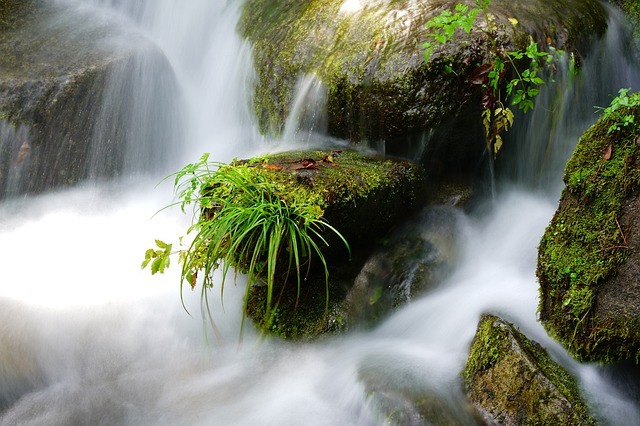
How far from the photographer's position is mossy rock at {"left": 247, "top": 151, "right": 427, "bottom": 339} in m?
3.45

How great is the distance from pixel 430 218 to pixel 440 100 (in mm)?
853

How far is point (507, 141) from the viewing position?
4.36 meters

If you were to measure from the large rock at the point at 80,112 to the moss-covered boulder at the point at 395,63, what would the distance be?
4.17ft

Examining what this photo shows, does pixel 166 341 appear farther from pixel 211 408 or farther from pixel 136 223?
pixel 136 223

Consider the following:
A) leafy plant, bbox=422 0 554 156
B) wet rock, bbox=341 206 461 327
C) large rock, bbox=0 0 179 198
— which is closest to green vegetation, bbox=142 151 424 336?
wet rock, bbox=341 206 461 327

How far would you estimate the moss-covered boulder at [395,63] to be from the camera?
3977mm

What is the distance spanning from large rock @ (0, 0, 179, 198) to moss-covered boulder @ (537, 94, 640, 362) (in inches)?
149

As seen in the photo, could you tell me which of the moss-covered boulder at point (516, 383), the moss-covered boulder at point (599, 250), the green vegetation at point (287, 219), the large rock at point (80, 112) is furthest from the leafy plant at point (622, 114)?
the large rock at point (80, 112)

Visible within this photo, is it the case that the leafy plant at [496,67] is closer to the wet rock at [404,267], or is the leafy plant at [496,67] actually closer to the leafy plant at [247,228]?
the wet rock at [404,267]

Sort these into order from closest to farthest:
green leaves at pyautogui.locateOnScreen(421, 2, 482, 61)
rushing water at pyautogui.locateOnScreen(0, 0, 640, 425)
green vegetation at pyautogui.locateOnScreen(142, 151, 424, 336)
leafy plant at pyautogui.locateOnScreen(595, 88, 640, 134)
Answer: leafy plant at pyautogui.locateOnScreen(595, 88, 640, 134), rushing water at pyautogui.locateOnScreen(0, 0, 640, 425), green vegetation at pyautogui.locateOnScreen(142, 151, 424, 336), green leaves at pyautogui.locateOnScreen(421, 2, 482, 61)

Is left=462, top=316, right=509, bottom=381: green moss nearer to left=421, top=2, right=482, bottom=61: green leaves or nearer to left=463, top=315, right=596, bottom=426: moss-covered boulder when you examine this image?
left=463, top=315, right=596, bottom=426: moss-covered boulder

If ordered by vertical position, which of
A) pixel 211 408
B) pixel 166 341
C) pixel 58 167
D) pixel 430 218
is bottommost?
pixel 211 408

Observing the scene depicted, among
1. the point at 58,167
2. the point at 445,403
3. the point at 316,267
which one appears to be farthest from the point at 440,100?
the point at 58,167

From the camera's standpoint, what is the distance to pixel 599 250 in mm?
2754
